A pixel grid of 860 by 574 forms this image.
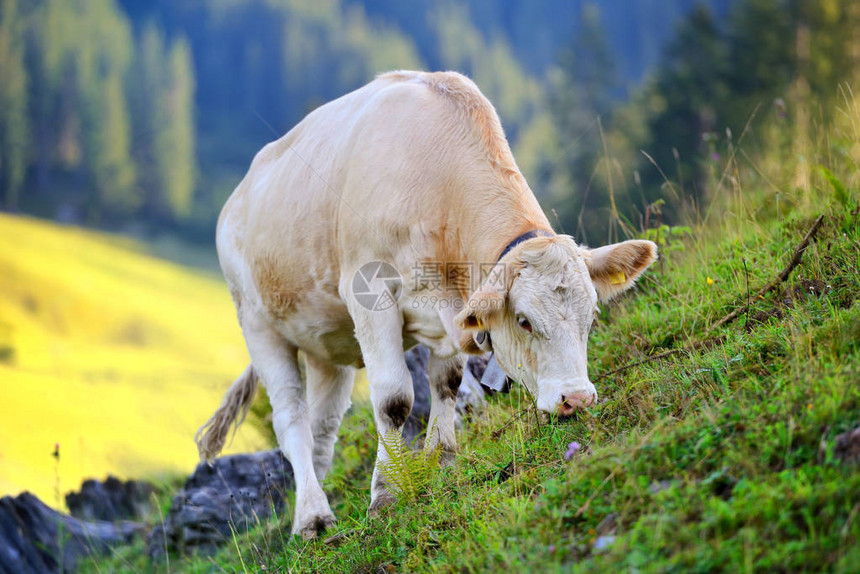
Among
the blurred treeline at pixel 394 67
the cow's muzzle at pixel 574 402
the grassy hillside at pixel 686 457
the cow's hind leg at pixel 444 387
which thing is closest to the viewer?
the grassy hillside at pixel 686 457

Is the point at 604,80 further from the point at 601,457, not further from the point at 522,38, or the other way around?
the point at 522,38

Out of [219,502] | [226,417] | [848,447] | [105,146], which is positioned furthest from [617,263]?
[105,146]

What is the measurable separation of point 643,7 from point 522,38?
63.6 feet

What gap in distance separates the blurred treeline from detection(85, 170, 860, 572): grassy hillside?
4.45 feet

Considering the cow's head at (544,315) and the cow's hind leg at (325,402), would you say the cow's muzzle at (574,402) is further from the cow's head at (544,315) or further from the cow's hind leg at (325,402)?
the cow's hind leg at (325,402)

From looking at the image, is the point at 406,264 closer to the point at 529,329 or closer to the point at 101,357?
the point at 529,329

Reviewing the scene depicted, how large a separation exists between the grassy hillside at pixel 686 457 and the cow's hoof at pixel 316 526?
0.09 metres

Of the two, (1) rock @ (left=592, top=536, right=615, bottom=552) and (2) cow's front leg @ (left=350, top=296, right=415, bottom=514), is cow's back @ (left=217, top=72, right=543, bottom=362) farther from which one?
(1) rock @ (left=592, top=536, right=615, bottom=552)

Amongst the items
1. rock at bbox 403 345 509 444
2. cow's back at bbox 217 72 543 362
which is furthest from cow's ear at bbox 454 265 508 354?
rock at bbox 403 345 509 444

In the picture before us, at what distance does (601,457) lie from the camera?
3291 millimetres

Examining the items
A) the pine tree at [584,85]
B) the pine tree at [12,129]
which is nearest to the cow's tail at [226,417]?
the pine tree at [584,85]

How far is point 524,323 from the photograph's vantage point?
13.3ft

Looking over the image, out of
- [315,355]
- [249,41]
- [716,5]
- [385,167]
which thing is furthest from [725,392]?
[716,5]

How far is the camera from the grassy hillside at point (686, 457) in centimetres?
260
